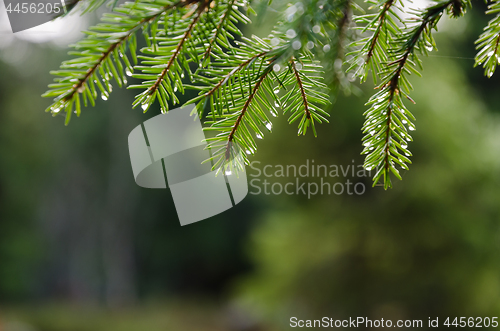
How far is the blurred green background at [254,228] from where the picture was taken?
1.37m

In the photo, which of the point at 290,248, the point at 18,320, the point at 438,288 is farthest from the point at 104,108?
the point at 438,288

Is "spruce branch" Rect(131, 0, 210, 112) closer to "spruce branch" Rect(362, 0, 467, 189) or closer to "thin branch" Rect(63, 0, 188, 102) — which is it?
"thin branch" Rect(63, 0, 188, 102)

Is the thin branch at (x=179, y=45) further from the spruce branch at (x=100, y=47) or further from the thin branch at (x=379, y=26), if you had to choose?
the thin branch at (x=379, y=26)

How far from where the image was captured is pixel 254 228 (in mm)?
3215

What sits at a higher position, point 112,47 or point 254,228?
point 112,47

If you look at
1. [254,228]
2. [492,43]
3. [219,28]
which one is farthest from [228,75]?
[254,228]

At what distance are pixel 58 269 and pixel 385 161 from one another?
4.24 m

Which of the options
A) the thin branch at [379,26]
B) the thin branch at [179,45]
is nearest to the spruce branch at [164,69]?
the thin branch at [179,45]

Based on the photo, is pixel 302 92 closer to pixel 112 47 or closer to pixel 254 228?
pixel 112 47

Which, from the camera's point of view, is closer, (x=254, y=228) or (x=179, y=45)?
(x=179, y=45)

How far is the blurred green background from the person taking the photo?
1370 mm

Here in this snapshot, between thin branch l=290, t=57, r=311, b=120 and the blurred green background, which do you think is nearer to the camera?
thin branch l=290, t=57, r=311, b=120

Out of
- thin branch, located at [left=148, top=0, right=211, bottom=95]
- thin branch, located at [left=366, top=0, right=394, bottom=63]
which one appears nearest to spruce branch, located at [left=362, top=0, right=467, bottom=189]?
thin branch, located at [left=366, top=0, right=394, bottom=63]

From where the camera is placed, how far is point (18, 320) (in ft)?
10.3
